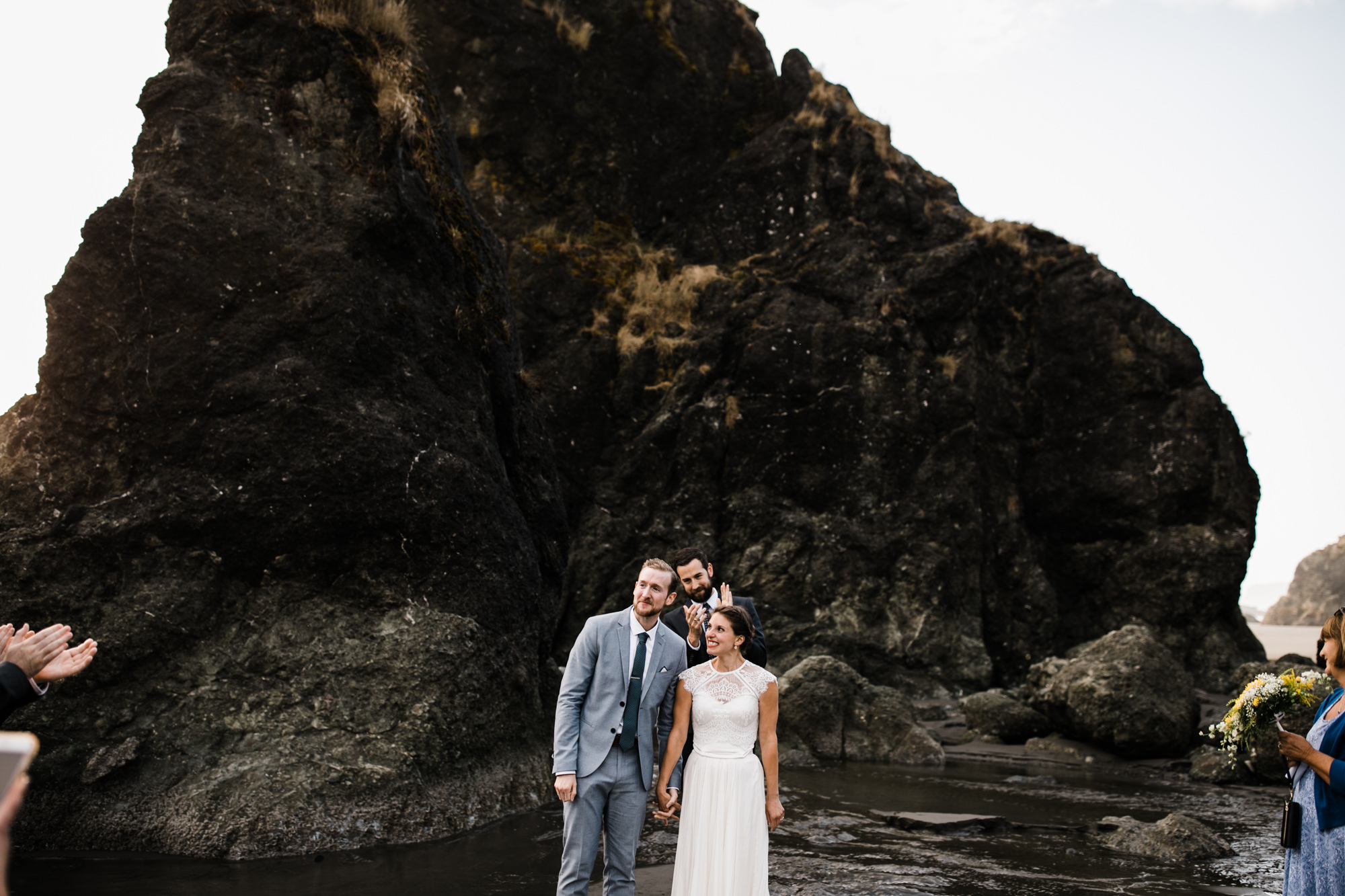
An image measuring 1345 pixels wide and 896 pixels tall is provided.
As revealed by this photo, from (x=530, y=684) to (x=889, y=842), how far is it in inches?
144

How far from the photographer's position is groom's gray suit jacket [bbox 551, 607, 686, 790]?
5004 millimetres

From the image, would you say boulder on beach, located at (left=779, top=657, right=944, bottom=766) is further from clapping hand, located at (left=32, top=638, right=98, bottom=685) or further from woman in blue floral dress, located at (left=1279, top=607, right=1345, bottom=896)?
clapping hand, located at (left=32, top=638, right=98, bottom=685)

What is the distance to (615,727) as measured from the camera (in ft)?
16.5

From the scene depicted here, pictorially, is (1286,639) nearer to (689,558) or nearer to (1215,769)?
(1215,769)

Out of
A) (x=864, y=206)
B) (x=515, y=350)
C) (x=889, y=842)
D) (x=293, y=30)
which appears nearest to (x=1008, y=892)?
(x=889, y=842)

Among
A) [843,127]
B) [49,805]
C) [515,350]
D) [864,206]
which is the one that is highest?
[843,127]

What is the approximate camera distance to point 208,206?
848 centimetres

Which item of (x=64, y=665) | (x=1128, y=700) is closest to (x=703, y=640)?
(x=64, y=665)

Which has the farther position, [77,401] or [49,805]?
[77,401]

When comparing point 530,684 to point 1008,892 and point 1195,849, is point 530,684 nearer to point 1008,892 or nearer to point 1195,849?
point 1008,892

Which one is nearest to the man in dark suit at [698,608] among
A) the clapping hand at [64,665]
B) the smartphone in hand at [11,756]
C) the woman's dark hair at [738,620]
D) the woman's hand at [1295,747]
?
the woman's dark hair at [738,620]

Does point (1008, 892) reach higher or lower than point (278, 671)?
lower

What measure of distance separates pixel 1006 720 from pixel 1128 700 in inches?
83.9

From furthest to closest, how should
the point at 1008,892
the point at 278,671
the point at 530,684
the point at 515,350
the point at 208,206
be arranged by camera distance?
1. the point at 515,350
2. the point at 530,684
3. the point at 208,206
4. the point at 278,671
5. the point at 1008,892
